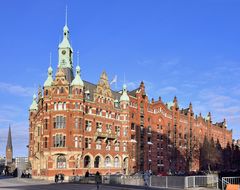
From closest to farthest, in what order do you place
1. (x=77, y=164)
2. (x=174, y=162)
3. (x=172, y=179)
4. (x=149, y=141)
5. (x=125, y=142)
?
(x=172, y=179) < (x=77, y=164) < (x=125, y=142) < (x=149, y=141) < (x=174, y=162)

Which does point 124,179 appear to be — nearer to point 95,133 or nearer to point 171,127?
point 95,133

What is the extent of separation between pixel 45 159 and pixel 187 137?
Answer: 6591cm

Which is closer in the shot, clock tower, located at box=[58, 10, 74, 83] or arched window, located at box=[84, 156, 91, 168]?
arched window, located at box=[84, 156, 91, 168]

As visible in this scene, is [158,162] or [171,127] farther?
[171,127]

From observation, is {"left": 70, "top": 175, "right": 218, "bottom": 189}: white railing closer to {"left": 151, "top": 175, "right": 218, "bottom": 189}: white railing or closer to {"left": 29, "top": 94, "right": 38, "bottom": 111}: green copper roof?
{"left": 151, "top": 175, "right": 218, "bottom": 189}: white railing

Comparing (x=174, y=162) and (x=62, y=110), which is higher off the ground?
(x=62, y=110)

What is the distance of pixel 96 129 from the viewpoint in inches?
3698

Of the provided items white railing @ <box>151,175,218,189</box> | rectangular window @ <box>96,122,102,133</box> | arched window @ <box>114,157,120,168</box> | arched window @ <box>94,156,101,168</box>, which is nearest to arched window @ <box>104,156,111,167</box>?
arched window @ <box>94,156,101,168</box>

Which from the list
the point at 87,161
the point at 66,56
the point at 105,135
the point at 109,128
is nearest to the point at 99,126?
the point at 105,135

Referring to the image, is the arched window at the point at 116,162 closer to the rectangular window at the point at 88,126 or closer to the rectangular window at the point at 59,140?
the rectangular window at the point at 88,126

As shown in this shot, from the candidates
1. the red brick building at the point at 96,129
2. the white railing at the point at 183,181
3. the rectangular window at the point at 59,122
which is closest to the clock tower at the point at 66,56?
the red brick building at the point at 96,129

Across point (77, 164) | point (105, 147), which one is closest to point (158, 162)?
point (105, 147)

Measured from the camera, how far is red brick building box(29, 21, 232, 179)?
86.5 meters

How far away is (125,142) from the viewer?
102875mm
